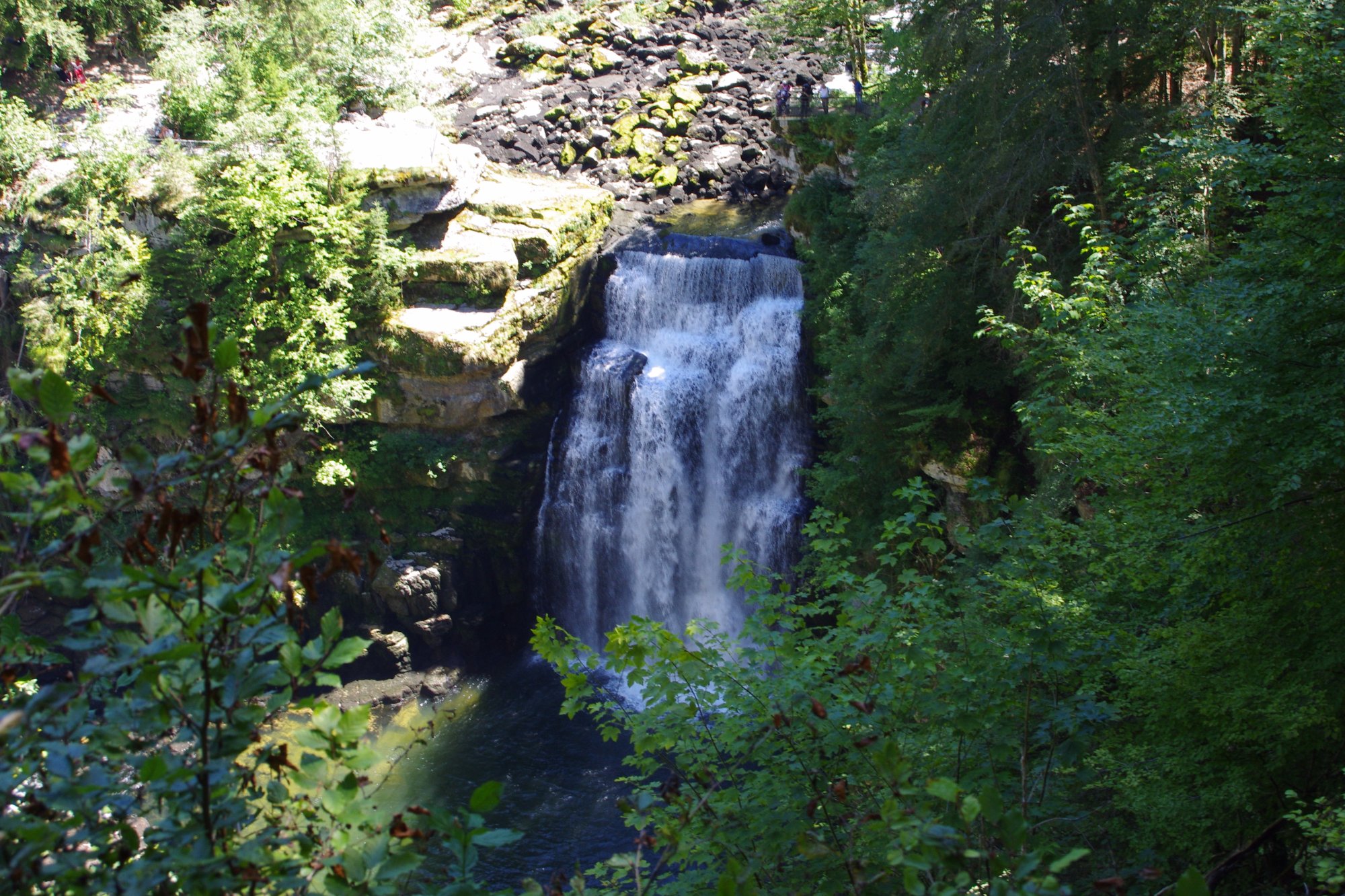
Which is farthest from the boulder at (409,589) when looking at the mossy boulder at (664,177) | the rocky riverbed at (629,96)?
the mossy boulder at (664,177)

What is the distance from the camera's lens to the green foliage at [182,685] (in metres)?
1.79

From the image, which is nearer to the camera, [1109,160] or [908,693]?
[908,693]

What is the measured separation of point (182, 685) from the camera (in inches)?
77.9

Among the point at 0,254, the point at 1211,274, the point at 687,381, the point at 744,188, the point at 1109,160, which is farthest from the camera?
the point at 744,188

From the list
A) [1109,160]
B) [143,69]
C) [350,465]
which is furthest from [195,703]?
[143,69]

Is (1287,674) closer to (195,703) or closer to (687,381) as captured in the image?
(195,703)

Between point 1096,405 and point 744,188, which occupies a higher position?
point 744,188

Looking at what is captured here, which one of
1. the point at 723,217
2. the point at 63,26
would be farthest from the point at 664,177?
the point at 63,26

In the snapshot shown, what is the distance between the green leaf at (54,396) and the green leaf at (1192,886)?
8.11 ft

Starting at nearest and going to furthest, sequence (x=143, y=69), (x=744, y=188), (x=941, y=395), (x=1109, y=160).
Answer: (x=1109, y=160)
(x=941, y=395)
(x=744, y=188)
(x=143, y=69)

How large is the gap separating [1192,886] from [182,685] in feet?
7.19

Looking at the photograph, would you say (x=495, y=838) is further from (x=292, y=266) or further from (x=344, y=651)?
(x=292, y=266)

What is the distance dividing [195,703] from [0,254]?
21132 mm

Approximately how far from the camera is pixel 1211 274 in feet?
22.4
